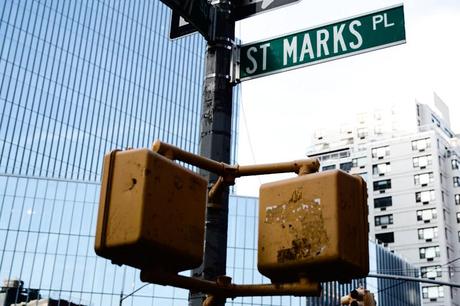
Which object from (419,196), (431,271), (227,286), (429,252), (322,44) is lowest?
(227,286)

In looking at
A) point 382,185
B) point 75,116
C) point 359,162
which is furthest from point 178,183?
point 75,116

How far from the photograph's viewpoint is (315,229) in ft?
8.53

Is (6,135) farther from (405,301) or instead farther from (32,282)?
(405,301)

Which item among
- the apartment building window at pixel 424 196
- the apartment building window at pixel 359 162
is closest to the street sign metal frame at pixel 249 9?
the apartment building window at pixel 424 196

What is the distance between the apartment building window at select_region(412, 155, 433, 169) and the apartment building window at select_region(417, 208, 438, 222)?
19.4ft

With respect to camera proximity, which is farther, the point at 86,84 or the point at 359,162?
the point at 86,84

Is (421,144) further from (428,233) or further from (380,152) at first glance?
(428,233)

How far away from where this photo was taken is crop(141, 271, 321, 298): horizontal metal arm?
8.36 feet

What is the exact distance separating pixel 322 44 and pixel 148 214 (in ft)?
8.25

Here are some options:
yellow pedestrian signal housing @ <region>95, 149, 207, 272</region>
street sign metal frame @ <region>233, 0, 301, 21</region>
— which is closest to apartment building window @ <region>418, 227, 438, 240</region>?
street sign metal frame @ <region>233, 0, 301, 21</region>

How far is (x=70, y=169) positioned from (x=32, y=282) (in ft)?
93.9

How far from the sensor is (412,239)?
265 ft

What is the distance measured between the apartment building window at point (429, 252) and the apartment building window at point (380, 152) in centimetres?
1429

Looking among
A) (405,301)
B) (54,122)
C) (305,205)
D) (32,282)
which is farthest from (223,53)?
(54,122)
